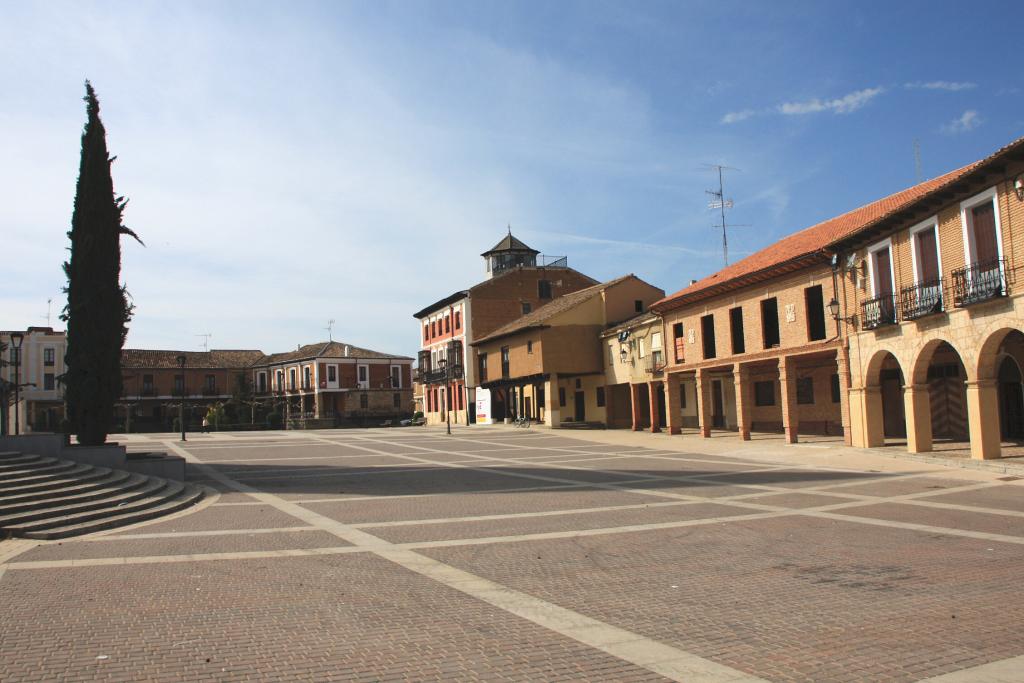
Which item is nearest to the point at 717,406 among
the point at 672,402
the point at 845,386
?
the point at 672,402

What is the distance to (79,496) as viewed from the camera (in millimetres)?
14703

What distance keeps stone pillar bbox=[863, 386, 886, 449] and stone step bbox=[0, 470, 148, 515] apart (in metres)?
20.3

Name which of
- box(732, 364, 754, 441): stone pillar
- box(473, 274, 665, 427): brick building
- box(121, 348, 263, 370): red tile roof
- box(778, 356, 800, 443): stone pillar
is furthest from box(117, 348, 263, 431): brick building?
box(778, 356, 800, 443): stone pillar

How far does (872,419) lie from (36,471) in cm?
2233

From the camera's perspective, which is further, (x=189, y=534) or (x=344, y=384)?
(x=344, y=384)

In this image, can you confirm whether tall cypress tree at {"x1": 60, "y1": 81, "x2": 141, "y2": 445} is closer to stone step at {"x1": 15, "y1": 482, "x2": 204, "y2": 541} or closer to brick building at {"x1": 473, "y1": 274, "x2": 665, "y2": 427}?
stone step at {"x1": 15, "y1": 482, "x2": 204, "y2": 541}

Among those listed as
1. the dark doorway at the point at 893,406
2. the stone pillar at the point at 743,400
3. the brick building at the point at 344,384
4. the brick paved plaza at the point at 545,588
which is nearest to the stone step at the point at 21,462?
the brick paved plaza at the point at 545,588

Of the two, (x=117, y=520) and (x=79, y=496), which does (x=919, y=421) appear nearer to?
(x=117, y=520)

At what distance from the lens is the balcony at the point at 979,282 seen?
17609mm

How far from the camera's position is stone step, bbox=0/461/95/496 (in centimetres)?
1444

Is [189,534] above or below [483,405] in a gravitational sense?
below

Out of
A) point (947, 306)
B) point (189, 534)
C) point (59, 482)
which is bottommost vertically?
point (189, 534)

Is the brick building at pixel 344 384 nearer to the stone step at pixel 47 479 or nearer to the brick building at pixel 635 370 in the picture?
the brick building at pixel 635 370

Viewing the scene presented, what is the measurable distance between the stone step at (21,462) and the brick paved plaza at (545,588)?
3.73m
